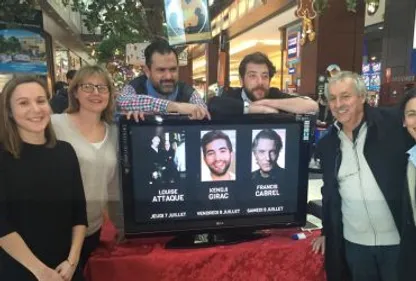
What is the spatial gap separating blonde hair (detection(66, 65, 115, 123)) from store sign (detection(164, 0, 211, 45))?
3.81 feet

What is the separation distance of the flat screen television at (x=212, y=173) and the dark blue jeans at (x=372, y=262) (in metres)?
0.31

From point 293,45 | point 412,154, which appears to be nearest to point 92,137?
point 412,154

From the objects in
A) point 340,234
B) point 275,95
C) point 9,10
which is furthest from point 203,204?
point 9,10

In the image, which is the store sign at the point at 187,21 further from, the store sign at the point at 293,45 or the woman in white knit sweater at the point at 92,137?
the store sign at the point at 293,45

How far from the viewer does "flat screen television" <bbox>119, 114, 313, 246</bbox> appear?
5.23 feet

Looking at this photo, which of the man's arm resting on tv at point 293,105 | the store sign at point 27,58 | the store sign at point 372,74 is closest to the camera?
the man's arm resting on tv at point 293,105

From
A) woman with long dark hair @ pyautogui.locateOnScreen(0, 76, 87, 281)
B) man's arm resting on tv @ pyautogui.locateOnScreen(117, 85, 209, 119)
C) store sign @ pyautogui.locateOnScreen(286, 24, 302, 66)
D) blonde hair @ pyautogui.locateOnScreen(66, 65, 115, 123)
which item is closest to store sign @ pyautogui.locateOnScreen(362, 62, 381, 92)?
store sign @ pyautogui.locateOnScreen(286, 24, 302, 66)

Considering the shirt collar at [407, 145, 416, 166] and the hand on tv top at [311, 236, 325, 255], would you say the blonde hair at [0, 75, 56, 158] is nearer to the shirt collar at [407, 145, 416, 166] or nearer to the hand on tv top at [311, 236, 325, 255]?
the hand on tv top at [311, 236, 325, 255]

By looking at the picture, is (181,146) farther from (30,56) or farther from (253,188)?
(30,56)

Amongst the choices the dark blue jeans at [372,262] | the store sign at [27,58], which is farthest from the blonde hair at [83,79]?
the store sign at [27,58]

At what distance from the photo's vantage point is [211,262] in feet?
5.59

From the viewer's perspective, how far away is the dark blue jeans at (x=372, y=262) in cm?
166

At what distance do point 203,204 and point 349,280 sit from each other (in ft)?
2.64

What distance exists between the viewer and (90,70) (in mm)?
1659
